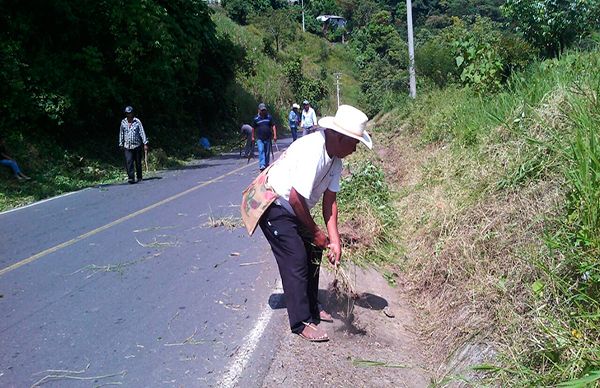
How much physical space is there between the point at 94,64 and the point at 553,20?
535 inches

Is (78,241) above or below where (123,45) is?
below

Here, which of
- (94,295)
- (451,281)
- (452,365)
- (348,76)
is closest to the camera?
(452,365)

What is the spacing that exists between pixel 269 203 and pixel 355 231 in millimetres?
2484

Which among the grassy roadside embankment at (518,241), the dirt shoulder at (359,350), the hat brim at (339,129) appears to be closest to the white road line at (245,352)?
the dirt shoulder at (359,350)

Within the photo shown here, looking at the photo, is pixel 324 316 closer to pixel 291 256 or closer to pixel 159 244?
pixel 291 256

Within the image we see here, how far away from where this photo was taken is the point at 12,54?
50.1 ft

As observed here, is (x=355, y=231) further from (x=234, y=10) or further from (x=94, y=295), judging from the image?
(x=234, y=10)

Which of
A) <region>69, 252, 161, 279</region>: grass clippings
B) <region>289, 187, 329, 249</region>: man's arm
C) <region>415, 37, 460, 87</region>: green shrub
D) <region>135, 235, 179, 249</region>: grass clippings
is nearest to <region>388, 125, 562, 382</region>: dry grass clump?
<region>289, 187, 329, 249</region>: man's arm

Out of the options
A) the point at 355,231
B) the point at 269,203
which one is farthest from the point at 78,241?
the point at 269,203

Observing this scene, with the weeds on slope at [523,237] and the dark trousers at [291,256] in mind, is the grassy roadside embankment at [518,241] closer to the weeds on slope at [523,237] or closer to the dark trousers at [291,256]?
the weeds on slope at [523,237]

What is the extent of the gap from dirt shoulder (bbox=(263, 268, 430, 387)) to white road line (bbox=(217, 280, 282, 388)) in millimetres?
207

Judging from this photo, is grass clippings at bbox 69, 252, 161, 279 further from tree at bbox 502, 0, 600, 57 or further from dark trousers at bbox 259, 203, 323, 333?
tree at bbox 502, 0, 600, 57

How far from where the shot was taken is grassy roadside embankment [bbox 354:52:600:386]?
3.28m

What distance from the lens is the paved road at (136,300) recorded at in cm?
416
